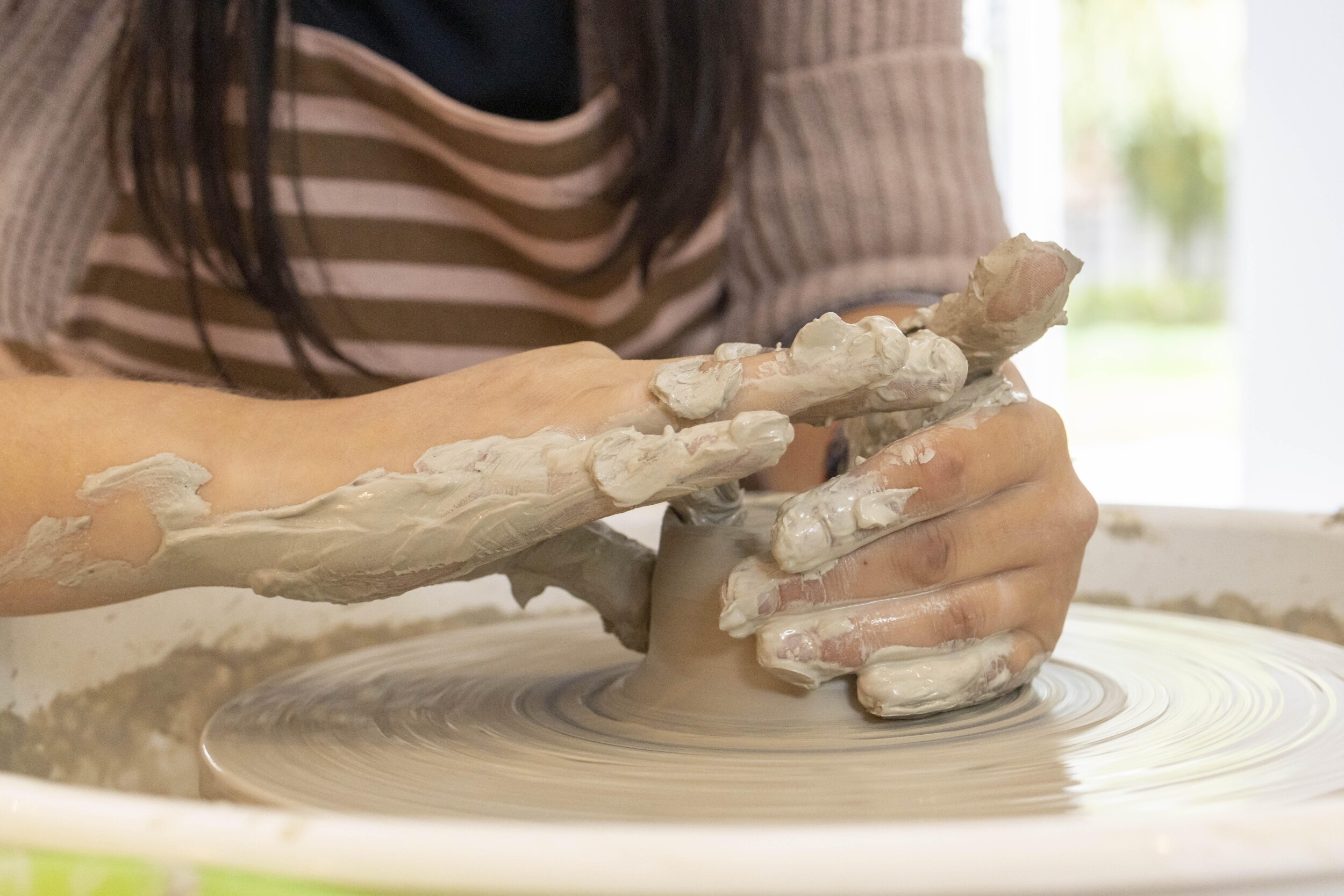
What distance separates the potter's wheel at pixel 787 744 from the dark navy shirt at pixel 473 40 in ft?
2.39

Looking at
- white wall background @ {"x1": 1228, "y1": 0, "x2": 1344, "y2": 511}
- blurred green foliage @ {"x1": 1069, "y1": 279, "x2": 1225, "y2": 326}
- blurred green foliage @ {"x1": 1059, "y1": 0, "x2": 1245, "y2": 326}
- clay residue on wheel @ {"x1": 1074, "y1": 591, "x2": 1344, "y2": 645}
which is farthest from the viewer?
blurred green foliage @ {"x1": 1069, "y1": 279, "x2": 1225, "y2": 326}

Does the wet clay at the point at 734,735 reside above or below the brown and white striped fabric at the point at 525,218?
below

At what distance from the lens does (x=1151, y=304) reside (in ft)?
33.5

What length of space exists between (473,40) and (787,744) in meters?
0.97

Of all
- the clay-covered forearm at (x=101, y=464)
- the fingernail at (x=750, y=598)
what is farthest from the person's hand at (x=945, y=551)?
the clay-covered forearm at (x=101, y=464)

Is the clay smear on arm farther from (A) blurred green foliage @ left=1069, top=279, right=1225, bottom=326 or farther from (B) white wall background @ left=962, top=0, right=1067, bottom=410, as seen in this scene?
(A) blurred green foliage @ left=1069, top=279, right=1225, bottom=326

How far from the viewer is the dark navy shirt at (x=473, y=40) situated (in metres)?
1.29

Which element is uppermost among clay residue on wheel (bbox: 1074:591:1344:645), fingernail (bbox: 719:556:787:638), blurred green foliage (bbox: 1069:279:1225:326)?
fingernail (bbox: 719:556:787:638)

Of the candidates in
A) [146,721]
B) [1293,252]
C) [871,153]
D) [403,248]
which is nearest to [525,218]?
[403,248]

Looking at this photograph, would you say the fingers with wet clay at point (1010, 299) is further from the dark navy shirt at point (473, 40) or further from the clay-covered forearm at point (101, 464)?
the dark navy shirt at point (473, 40)

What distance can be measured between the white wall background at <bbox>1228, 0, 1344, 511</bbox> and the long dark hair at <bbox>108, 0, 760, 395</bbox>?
1.81 meters

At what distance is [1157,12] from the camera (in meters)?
8.91

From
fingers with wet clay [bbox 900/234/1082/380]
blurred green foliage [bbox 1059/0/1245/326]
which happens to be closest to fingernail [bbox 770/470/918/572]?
fingers with wet clay [bbox 900/234/1082/380]

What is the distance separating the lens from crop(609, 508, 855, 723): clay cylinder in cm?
70
